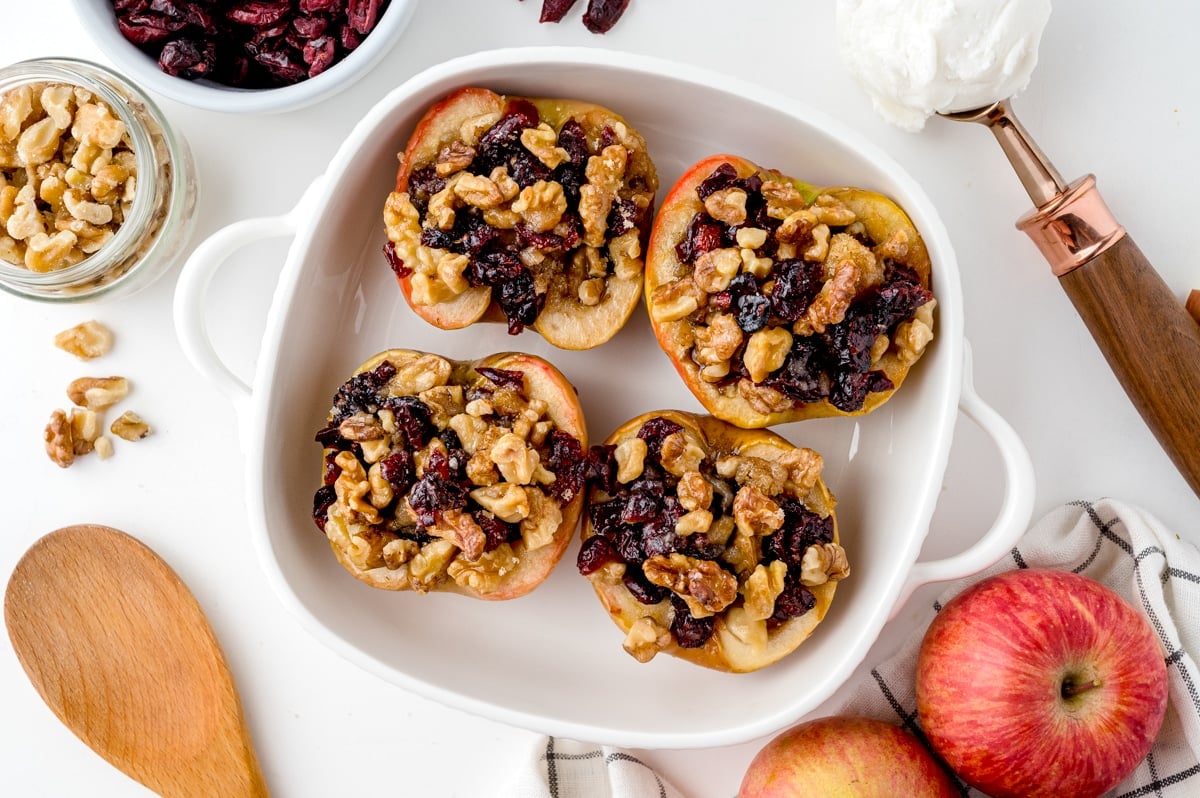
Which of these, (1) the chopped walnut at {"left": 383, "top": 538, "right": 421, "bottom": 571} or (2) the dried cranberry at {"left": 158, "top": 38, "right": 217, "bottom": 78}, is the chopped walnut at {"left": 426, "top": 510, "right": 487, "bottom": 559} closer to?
(1) the chopped walnut at {"left": 383, "top": 538, "right": 421, "bottom": 571}

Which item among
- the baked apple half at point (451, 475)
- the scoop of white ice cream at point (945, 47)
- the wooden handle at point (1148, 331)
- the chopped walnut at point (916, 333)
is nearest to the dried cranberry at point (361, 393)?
the baked apple half at point (451, 475)

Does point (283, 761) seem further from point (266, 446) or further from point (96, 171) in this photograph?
point (96, 171)

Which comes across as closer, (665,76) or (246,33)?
(665,76)

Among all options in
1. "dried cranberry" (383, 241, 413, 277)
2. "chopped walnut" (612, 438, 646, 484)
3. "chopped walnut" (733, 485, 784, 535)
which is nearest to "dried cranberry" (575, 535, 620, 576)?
"chopped walnut" (612, 438, 646, 484)

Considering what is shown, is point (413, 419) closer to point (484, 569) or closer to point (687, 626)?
point (484, 569)

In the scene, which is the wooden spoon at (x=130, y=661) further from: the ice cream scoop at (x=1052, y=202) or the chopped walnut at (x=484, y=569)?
the ice cream scoop at (x=1052, y=202)

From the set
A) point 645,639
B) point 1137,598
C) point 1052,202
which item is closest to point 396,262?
point 645,639
